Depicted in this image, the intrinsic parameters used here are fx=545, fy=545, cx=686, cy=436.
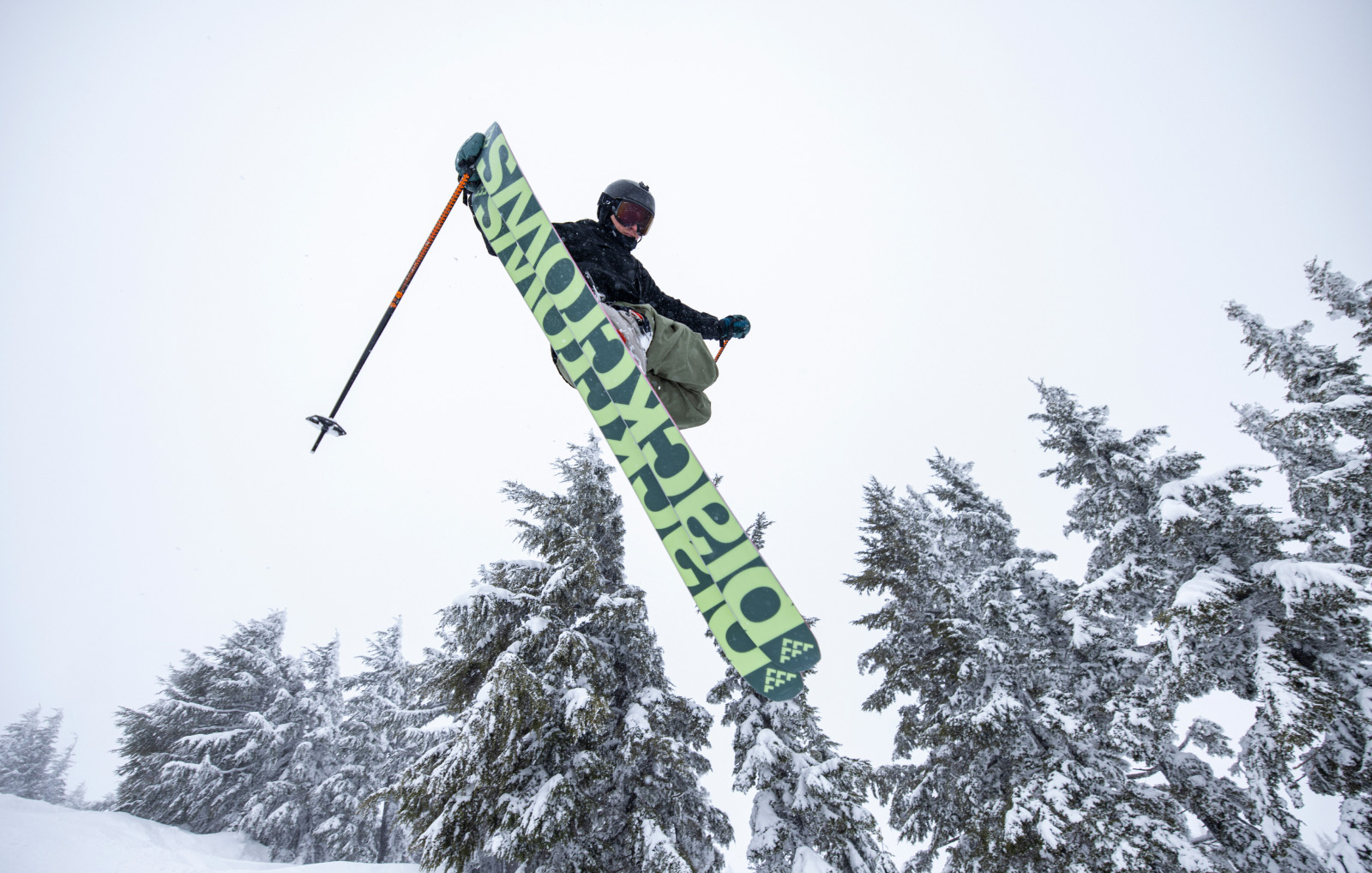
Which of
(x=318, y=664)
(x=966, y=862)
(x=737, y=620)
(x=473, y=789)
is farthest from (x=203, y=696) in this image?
(x=737, y=620)

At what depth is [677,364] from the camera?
4352 mm

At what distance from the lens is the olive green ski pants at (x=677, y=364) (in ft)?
14.1

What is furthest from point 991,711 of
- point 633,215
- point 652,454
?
point 633,215

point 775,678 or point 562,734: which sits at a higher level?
point 562,734

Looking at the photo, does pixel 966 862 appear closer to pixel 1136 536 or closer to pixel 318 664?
pixel 1136 536

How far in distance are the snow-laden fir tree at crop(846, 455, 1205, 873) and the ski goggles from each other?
8516mm

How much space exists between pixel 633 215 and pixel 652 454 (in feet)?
8.83

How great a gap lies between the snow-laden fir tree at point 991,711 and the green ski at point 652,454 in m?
7.79

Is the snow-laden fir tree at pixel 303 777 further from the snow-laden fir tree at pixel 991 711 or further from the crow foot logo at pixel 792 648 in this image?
the crow foot logo at pixel 792 648

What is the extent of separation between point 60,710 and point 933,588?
187 ft

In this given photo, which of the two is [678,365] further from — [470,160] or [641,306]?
[470,160]

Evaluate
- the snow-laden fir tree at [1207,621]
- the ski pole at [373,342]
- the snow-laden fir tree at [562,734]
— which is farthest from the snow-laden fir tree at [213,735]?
the snow-laden fir tree at [1207,621]

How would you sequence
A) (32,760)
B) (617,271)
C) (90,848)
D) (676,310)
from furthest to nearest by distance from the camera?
(32,760), (90,848), (676,310), (617,271)

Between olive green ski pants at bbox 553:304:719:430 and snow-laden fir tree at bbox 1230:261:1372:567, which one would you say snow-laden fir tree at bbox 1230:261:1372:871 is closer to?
snow-laden fir tree at bbox 1230:261:1372:567
